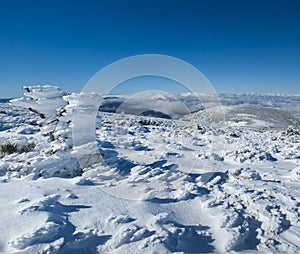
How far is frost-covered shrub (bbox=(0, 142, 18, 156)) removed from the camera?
776 centimetres

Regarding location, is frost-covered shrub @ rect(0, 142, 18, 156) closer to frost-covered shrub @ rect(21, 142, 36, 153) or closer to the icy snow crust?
frost-covered shrub @ rect(21, 142, 36, 153)

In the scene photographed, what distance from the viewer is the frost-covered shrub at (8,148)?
7762 millimetres

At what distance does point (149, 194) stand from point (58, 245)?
6.56 ft

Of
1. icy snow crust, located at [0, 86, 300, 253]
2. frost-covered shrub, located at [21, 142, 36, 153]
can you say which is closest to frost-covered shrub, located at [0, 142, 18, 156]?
frost-covered shrub, located at [21, 142, 36, 153]

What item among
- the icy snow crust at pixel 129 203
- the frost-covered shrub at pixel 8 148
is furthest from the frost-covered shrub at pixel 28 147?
the icy snow crust at pixel 129 203

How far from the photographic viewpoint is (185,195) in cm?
500

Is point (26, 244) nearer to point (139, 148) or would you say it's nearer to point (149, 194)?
point (149, 194)

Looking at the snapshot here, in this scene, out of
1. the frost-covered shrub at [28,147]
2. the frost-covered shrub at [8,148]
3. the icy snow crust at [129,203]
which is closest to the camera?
the icy snow crust at [129,203]

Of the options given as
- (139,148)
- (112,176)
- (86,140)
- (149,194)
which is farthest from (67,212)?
(139,148)

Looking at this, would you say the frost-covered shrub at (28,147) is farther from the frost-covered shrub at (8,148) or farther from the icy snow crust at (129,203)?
the icy snow crust at (129,203)

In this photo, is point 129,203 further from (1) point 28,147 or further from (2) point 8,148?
(2) point 8,148

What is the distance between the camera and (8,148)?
7812 millimetres

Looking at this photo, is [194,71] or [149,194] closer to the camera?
[149,194]

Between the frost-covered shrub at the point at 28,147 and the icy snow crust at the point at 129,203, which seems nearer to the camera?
the icy snow crust at the point at 129,203
